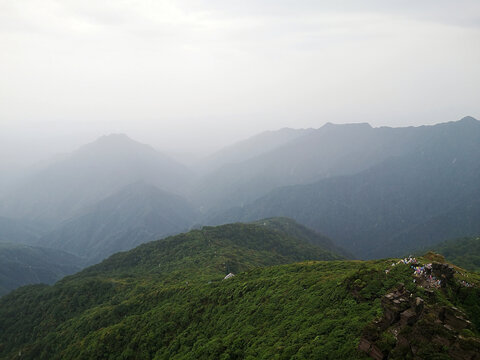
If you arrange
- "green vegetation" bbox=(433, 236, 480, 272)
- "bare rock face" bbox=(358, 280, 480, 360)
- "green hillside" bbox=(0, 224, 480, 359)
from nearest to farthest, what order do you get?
"bare rock face" bbox=(358, 280, 480, 360), "green hillside" bbox=(0, 224, 480, 359), "green vegetation" bbox=(433, 236, 480, 272)

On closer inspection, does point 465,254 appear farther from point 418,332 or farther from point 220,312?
point 418,332

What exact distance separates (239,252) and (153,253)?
37956 millimetres

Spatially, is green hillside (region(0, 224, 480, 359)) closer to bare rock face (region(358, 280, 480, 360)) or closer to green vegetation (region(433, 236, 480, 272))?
bare rock face (region(358, 280, 480, 360))

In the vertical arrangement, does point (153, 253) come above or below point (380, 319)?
below

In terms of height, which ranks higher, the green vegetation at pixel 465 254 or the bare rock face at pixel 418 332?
the bare rock face at pixel 418 332

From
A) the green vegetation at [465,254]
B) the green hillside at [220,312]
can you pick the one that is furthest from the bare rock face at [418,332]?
the green vegetation at [465,254]

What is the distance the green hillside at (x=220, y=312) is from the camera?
1083 inches

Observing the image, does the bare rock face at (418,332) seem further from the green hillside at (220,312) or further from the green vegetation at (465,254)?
the green vegetation at (465,254)

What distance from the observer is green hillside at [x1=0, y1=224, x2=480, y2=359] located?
90.2 feet

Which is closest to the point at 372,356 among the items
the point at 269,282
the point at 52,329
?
A: the point at 269,282

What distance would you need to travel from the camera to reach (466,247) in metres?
145

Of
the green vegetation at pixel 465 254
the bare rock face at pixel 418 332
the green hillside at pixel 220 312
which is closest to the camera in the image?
the bare rock face at pixel 418 332

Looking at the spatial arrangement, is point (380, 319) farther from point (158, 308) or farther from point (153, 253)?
point (153, 253)

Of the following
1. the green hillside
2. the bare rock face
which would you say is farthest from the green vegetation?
the bare rock face
